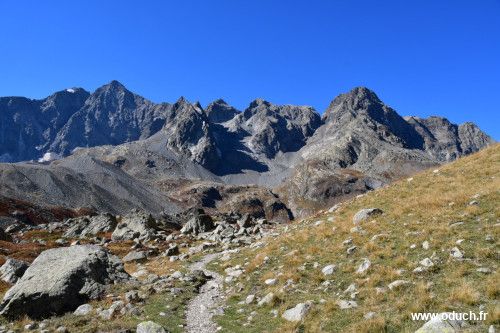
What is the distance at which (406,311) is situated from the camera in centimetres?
1180

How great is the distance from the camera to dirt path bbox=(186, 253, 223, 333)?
14962 mm

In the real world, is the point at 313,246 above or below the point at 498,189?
below

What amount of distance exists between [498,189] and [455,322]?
568 inches

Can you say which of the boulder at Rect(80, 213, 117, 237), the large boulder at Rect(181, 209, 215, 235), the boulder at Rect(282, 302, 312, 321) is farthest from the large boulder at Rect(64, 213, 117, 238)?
the boulder at Rect(282, 302, 312, 321)

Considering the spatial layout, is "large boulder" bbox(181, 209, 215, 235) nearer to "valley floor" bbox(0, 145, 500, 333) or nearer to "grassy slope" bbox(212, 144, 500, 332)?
"grassy slope" bbox(212, 144, 500, 332)

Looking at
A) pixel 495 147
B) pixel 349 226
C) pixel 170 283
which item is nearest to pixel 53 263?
pixel 170 283

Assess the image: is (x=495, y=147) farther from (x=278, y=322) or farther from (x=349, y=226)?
(x=278, y=322)

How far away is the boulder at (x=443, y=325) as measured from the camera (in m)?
9.84

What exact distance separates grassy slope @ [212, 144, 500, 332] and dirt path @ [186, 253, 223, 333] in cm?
68

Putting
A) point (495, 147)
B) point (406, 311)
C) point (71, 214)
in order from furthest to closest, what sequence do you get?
point (71, 214), point (495, 147), point (406, 311)

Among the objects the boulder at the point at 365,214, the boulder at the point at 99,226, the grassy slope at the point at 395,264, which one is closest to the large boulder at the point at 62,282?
the grassy slope at the point at 395,264

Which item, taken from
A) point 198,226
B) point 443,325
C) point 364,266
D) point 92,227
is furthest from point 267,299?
point 92,227

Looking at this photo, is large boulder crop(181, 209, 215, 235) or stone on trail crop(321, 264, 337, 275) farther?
large boulder crop(181, 209, 215, 235)

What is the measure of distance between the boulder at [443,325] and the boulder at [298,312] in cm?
446
